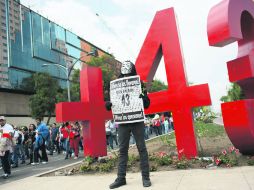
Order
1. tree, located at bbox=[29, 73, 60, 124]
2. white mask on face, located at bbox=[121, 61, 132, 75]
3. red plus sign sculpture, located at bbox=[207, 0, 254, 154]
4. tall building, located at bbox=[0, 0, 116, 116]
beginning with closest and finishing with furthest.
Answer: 1. white mask on face, located at bbox=[121, 61, 132, 75]
2. red plus sign sculpture, located at bbox=[207, 0, 254, 154]
3. tree, located at bbox=[29, 73, 60, 124]
4. tall building, located at bbox=[0, 0, 116, 116]

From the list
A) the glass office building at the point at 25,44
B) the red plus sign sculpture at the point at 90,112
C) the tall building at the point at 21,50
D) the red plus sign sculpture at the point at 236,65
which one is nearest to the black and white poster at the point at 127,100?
the red plus sign sculpture at the point at 236,65

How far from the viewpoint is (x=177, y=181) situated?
19.3ft

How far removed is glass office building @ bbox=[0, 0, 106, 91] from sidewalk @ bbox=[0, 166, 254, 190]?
39.1 meters

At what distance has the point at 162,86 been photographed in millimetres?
84250

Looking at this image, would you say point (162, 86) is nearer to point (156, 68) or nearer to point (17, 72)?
point (17, 72)

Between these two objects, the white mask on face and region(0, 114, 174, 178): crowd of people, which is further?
region(0, 114, 174, 178): crowd of people

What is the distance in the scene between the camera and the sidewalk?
5246 mm

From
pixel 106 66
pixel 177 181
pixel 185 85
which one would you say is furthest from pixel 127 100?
pixel 106 66

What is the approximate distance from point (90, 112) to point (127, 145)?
3.93 metres

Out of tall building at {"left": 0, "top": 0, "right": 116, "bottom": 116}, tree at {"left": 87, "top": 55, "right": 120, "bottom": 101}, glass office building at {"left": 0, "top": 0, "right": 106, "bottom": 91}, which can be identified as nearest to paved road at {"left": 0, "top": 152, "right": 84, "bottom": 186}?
glass office building at {"left": 0, "top": 0, "right": 106, "bottom": 91}

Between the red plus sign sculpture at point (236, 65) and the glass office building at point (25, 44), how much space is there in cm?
3880

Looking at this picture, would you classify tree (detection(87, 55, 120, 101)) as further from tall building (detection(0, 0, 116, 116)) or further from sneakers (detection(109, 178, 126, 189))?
sneakers (detection(109, 178, 126, 189))

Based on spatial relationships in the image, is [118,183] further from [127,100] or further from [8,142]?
[8,142]

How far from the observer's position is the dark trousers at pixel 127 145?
5715 mm
